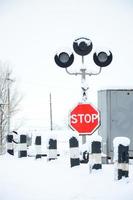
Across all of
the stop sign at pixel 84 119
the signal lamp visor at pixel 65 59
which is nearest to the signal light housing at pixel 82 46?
the signal lamp visor at pixel 65 59

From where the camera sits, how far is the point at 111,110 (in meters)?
14.0

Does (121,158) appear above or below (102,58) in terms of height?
below

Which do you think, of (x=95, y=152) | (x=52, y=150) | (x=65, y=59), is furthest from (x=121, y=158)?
(x=52, y=150)

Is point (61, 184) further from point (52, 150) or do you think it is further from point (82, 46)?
point (52, 150)

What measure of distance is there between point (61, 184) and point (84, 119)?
1.88 m

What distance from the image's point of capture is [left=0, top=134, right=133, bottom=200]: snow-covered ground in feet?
23.9

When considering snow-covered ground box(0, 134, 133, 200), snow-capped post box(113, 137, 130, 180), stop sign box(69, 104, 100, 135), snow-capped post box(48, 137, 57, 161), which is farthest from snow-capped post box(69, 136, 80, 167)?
snow-capped post box(113, 137, 130, 180)

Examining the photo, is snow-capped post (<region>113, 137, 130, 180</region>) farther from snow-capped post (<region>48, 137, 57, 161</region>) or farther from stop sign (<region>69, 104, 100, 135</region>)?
snow-capped post (<region>48, 137, 57, 161</region>)

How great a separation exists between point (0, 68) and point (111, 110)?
127 ft

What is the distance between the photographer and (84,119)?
9.91 m

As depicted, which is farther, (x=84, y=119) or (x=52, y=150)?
(x=52, y=150)

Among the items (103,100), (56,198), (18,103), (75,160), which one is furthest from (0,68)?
(56,198)

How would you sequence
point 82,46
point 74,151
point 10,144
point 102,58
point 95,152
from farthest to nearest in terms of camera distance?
1. point 10,144
2. point 102,58
3. point 82,46
4. point 74,151
5. point 95,152

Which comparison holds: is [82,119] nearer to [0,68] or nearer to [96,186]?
[96,186]
